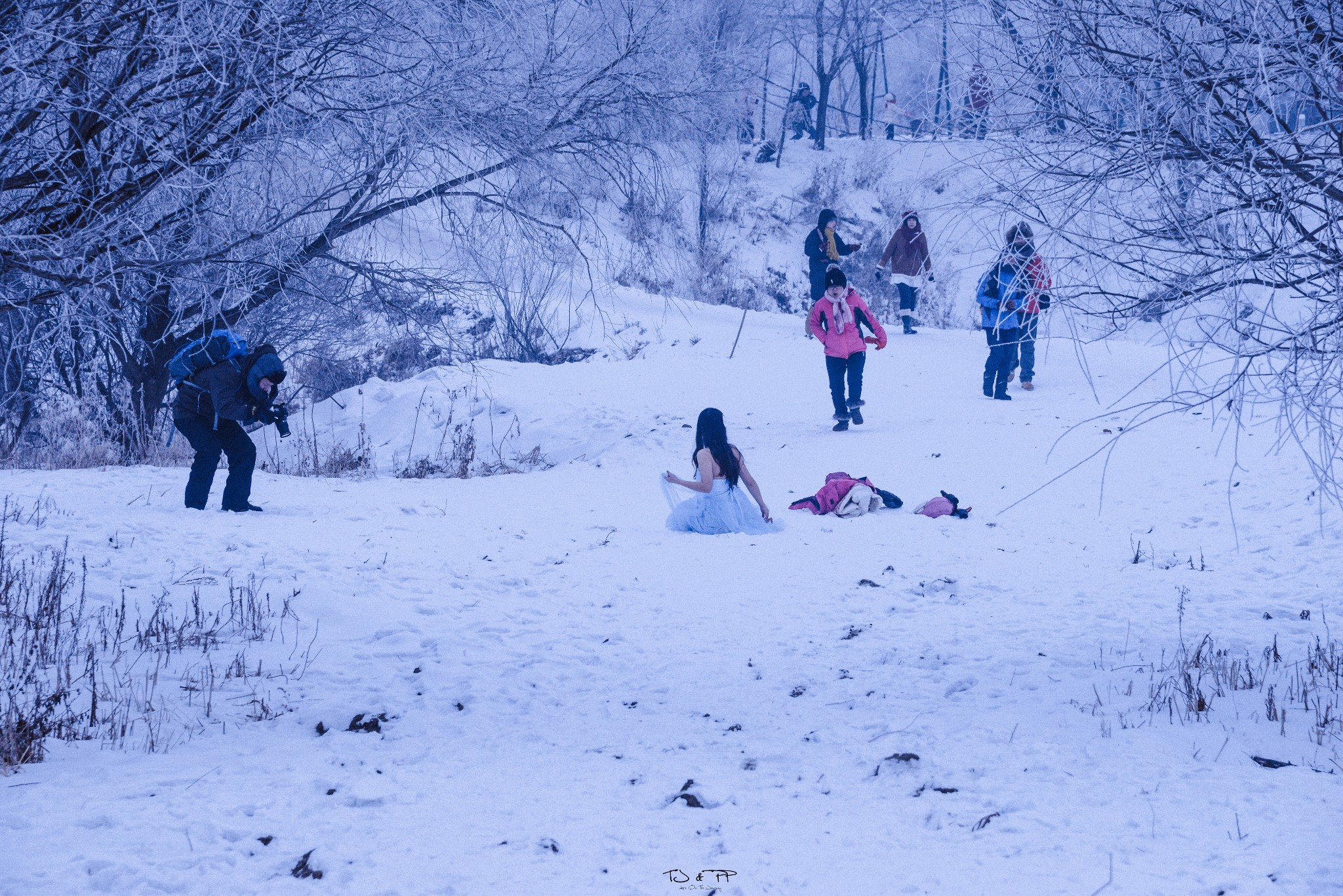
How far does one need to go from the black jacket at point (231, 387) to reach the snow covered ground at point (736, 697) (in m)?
0.77

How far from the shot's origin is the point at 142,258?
14.2 feet

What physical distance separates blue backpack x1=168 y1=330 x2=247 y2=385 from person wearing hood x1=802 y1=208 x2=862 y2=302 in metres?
8.91

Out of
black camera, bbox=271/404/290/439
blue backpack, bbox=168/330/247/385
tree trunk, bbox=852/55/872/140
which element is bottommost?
black camera, bbox=271/404/290/439

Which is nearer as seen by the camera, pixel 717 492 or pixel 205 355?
pixel 205 355

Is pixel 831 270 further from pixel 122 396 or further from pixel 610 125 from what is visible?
pixel 122 396

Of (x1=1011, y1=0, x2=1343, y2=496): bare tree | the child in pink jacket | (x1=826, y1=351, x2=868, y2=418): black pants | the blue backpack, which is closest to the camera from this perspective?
(x1=1011, y1=0, x2=1343, y2=496): bare tree

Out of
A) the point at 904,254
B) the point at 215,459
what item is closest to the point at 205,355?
the point at 215,459

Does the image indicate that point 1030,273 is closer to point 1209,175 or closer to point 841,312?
point 1209,175

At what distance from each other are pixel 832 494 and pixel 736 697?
12.0ft

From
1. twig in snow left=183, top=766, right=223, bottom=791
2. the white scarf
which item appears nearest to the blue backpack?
twig in snow left=183, top=766, right=223, bottom=791

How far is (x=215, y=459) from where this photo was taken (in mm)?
7590

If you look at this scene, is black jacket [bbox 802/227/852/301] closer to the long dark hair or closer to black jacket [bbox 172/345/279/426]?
the long dark hair

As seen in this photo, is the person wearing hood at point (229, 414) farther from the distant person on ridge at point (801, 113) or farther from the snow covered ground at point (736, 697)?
the distant person on ridge at point (801, 113)

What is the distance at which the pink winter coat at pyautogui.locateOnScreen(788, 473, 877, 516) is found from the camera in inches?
308
